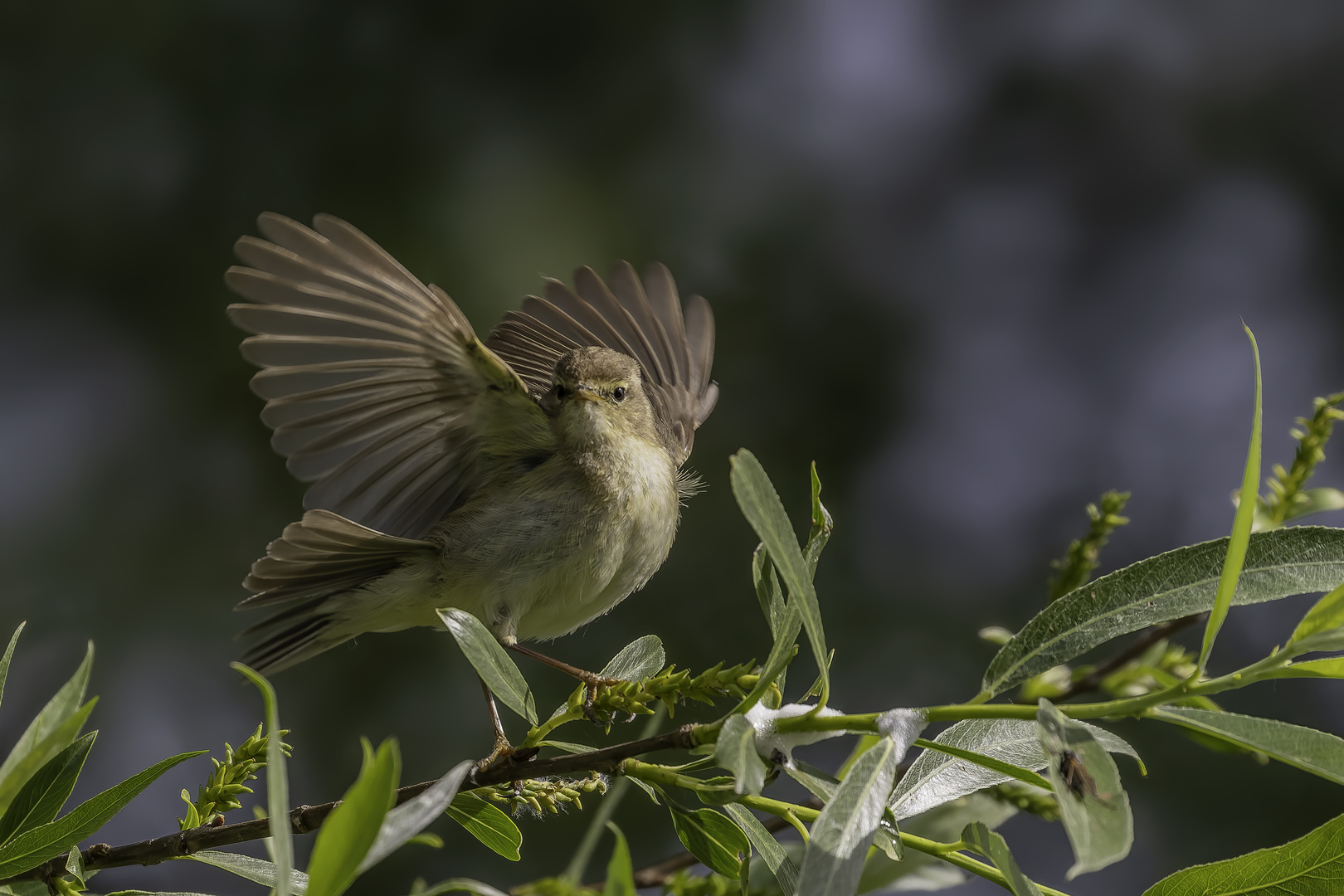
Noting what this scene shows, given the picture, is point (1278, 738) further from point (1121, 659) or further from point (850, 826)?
point (1121, 659)

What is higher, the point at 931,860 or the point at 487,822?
the point at 931,860

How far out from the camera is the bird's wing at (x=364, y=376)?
229cm

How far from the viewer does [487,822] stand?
138 centimetres

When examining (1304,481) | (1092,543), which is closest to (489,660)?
(1092,543)

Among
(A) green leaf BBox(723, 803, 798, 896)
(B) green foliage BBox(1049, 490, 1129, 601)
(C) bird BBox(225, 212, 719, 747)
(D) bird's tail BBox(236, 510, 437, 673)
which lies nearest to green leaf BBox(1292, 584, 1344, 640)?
(A) green leaf BBox(723, 803, 798, 896)

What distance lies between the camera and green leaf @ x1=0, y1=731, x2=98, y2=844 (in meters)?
1.26

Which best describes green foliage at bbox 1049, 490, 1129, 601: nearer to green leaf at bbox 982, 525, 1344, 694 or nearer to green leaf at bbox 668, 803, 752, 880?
green leaf at bbox 982, 525, 1344, 694

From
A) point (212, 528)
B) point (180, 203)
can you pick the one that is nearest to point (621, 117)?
point (180, 203)

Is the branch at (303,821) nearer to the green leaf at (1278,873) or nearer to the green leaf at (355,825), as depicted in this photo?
the green leaf at (355,825)

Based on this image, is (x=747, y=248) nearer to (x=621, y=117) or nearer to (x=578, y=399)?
(x=621, y=117)

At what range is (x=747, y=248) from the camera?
571cm

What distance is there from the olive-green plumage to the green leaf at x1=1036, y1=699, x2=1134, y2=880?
5.23ft

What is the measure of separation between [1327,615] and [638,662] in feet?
2.80

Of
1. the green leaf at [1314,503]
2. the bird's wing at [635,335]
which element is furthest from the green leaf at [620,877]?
the bird's wing at [635,335]
